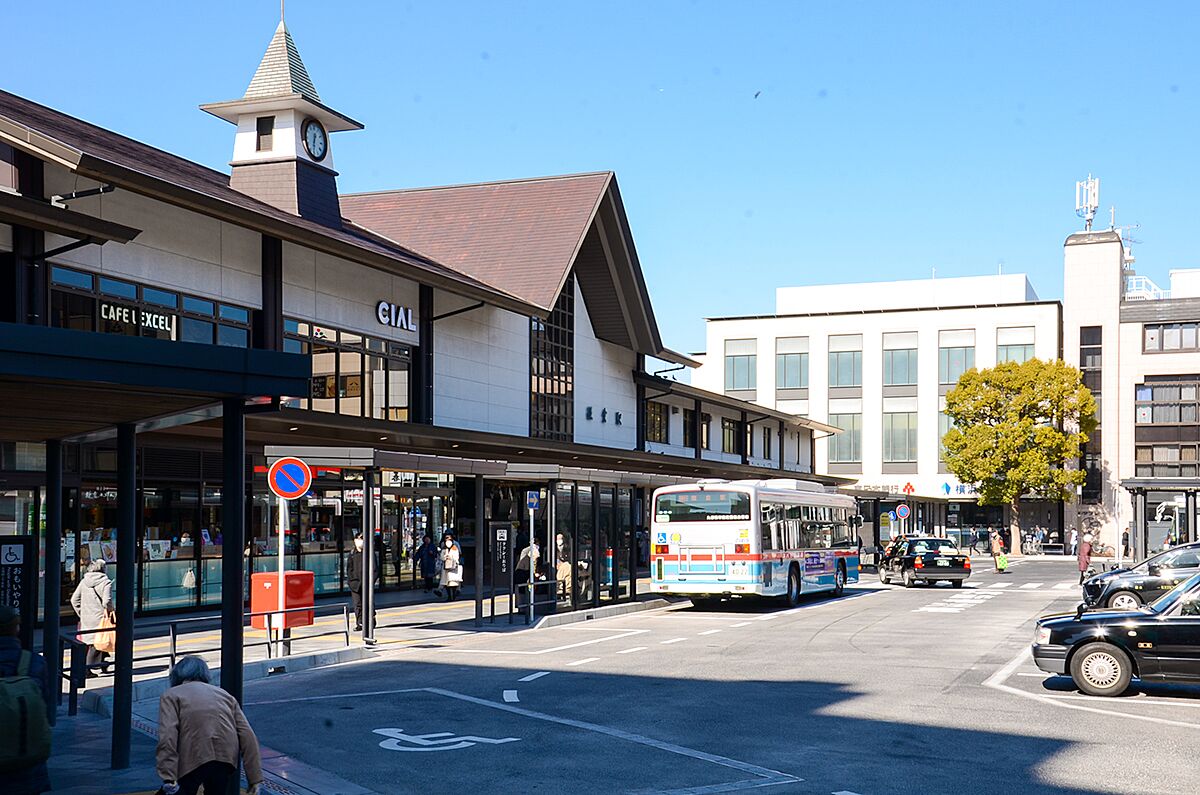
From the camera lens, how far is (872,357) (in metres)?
91.9

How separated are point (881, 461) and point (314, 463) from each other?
74.1 meters

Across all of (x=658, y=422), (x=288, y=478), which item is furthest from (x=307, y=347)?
(x=658, y=422)

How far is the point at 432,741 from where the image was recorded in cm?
1305

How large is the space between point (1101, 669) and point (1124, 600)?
12253mm

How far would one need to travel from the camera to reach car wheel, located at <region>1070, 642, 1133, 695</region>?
52.7ft

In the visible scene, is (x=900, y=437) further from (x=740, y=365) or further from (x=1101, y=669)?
(x=1101, y=669)

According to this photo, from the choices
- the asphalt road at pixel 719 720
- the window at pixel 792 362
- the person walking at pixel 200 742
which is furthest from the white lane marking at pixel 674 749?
the window at pixel 792 362

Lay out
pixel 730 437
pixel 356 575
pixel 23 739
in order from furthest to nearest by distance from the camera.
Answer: pixel 730 437 → pixel 356 575 → pixel 23 739

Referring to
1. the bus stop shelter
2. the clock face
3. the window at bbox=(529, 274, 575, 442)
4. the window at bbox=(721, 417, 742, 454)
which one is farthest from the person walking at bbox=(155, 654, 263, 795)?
the window at bbox=(721, 417, 742, 454)

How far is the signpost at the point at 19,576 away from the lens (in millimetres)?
14133

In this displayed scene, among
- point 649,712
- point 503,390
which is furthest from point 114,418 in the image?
point 503,390

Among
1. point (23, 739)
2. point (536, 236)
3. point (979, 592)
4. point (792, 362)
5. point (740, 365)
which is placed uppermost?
point (536, 236)

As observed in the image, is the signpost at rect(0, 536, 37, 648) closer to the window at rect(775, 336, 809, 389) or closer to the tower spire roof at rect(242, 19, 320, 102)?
the tower spire roof at rect(242, 19, 320, 102)

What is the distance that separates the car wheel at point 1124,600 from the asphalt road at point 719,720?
17.4 ft
